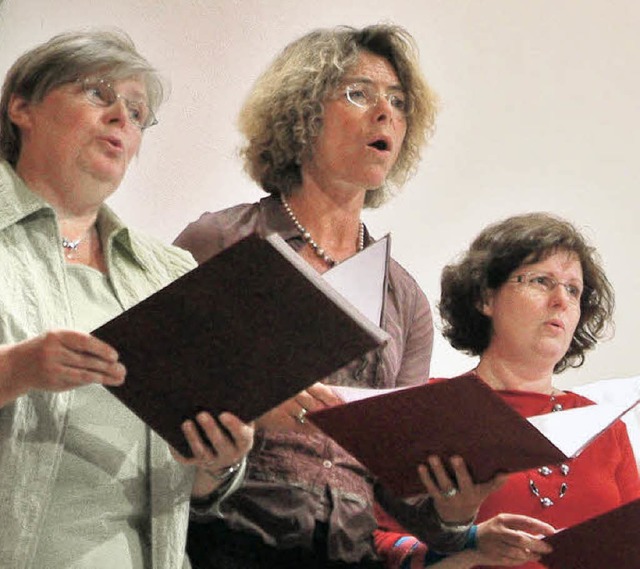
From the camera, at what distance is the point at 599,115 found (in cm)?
395

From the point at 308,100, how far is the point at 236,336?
108 cm

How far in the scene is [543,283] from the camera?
9.52 ft

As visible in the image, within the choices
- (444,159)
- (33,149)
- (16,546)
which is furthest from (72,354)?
(444,159)

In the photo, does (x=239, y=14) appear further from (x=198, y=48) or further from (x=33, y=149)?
(x=33, y=149)

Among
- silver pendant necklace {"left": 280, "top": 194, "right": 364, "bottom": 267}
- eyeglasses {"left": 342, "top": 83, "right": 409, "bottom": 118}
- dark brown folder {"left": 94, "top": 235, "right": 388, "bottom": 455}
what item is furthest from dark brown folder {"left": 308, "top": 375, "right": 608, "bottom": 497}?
eyeglasses {"left": 342, "top": 83, "right": 409, "bottom": 118}

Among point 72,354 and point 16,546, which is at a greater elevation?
point 72,354

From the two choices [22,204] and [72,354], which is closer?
[72,354]

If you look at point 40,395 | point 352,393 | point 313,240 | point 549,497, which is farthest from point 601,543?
point 40,395

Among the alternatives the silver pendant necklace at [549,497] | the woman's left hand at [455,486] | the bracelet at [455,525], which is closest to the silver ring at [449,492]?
the woman's left hand at [455,486]

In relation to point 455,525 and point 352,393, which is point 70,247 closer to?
point 352,393

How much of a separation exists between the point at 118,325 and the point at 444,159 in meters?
2.27

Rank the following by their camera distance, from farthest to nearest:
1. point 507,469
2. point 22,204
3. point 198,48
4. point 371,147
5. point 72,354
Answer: point 198,48 → point 371,147 → point 507,469 → point 22,204 → point 72,354

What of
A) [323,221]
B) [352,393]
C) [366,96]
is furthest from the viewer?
[366,96]

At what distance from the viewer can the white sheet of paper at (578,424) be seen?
2.17 m
